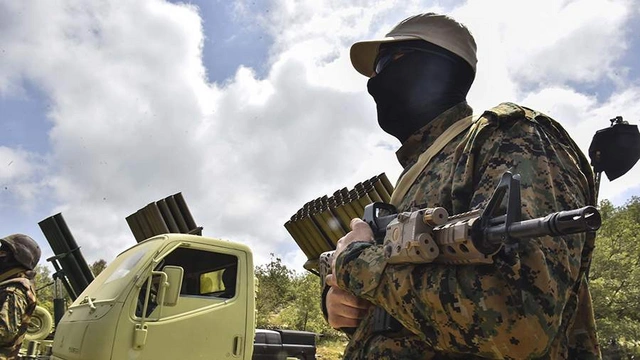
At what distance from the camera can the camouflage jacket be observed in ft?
14.9

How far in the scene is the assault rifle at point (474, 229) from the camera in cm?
88

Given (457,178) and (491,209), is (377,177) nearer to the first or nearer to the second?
(457,178)

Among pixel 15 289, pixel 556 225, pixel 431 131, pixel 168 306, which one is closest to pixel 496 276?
pixel 556 225

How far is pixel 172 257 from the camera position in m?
4.67

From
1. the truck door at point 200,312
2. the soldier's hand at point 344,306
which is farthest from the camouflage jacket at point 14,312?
the soldier's hand at point 344,306

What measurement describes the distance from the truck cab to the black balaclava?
2.71 m

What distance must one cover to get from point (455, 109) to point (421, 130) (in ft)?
0.42

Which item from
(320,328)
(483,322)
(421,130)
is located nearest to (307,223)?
(421,130)

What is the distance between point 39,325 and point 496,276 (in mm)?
6255

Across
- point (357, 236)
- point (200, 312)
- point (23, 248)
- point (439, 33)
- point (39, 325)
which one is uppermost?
point (23, 248)

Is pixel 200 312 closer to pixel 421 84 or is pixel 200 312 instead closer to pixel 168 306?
pixel 168 306

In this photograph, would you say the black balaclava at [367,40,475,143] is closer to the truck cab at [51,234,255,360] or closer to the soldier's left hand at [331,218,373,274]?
the soldier's left hand at [331,218,373,274]

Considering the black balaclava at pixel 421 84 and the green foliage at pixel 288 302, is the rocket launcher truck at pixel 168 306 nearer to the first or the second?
the black balaclava at pixel 421 84

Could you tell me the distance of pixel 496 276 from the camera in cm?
103
